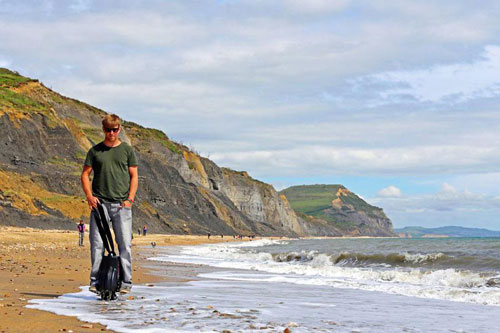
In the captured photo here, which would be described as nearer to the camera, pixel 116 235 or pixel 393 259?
pixel 116 235

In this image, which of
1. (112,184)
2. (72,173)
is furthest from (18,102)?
(112,184)

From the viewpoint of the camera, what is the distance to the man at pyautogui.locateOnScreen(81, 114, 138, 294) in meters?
7.59

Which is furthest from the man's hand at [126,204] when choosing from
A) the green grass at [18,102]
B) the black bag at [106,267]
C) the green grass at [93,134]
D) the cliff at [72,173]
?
the green grass at [93,134]

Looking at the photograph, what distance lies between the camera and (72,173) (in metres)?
71.3

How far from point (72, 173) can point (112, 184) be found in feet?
220

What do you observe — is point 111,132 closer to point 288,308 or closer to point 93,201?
point 93,201

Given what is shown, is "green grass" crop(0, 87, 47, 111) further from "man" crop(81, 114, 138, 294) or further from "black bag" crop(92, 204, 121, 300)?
"black bag" crop(92, 204, 121, 300)

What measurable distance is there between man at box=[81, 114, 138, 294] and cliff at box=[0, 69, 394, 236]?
42849 millimetres

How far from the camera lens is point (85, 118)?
4040 inches

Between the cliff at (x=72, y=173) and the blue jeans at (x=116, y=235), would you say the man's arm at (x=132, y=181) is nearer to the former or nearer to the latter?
the blue jeans at (x=116, y=235)

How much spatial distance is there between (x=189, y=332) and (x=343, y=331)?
1.81 m

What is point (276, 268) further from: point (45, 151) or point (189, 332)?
point (45, 151)

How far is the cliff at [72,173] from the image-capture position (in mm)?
56844

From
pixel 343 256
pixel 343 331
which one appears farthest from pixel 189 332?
pixel 343 256
